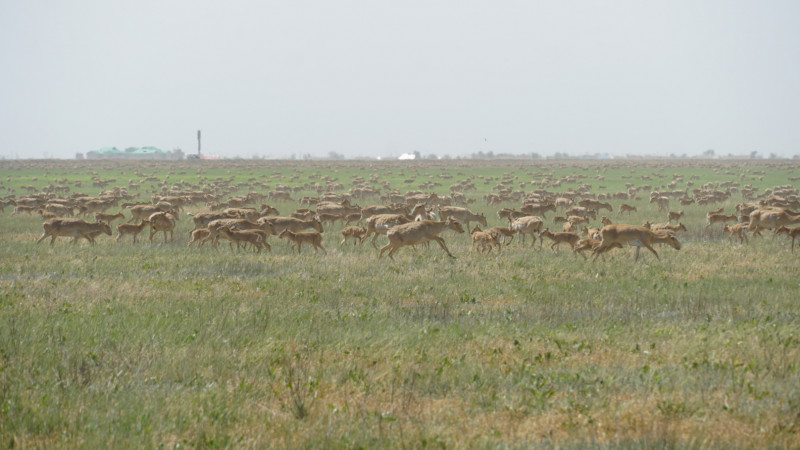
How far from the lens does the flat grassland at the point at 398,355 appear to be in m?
6.86

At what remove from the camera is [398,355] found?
9195 millimetres

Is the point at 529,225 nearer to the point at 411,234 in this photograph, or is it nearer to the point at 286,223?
the point at 411,234

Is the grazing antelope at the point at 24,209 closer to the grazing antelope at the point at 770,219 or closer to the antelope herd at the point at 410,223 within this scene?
the antelope herd at the point at 410,223

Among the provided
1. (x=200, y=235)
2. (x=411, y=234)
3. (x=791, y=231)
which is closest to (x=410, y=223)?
(x=411, y=234)

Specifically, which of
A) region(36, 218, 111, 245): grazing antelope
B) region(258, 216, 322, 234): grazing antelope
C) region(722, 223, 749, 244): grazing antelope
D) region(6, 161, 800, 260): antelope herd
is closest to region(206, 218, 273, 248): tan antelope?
region(6, 161, 800, 260): antelope herd

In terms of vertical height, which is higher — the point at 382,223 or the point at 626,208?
the point at 382,223

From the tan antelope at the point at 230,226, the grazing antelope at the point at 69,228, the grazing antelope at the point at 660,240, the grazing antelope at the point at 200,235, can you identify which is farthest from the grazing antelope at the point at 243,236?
the grazing antelope at the point at 660,240

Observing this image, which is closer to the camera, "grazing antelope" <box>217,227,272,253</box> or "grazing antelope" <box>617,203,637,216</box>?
"grazing antelope" <box>217,227,272,253</box>

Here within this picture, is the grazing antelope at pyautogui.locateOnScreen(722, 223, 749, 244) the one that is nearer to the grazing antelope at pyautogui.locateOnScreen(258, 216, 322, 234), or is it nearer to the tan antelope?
the grazing antelope at pyautogui.locateOnScreen(258, 216, 322, 234)

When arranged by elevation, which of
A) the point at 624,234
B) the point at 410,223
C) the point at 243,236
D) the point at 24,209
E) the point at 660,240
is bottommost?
the point at 24,209

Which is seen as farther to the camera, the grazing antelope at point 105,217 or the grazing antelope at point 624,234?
the grazing antelope at point 105,217

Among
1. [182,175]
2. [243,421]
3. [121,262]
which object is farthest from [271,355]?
[182,175]

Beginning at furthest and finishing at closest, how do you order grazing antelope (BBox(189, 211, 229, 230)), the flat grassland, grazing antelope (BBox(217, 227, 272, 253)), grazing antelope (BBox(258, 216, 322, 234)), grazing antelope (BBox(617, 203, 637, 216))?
grazing antelope (BBox(617, 203, 637, 216))
grazing antelope (BBox(189, 211, 229, 230))
grazing antelope (BBox(258, 216, 322, 234))
grazing antelope (BBox(217, 227, 272, 253))
the flat grassland

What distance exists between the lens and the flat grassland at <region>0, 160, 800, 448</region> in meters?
6.86
